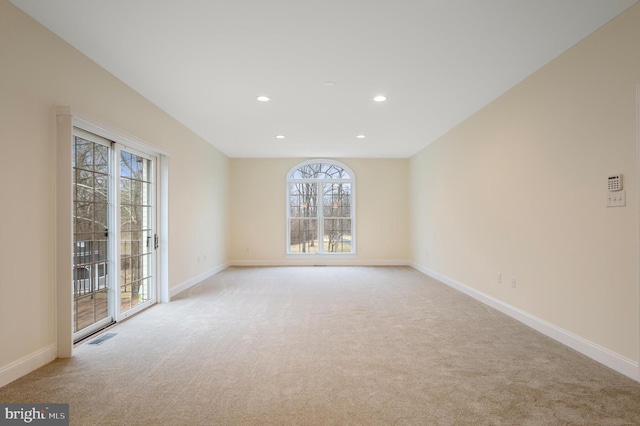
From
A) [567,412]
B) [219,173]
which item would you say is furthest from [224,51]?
[219,173]

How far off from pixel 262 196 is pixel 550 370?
22.6 ft

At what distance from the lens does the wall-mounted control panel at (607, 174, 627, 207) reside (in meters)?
2.54

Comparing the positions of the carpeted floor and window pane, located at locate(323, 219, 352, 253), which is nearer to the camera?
the carpeted floor

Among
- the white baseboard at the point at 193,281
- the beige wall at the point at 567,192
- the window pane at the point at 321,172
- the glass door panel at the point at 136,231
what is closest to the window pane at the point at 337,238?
the window pane at the point at 321,172

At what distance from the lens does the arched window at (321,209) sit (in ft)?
28.2

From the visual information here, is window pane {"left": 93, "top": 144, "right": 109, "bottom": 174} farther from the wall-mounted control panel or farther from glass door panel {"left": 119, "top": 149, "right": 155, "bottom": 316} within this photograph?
the wall-mounted control panel

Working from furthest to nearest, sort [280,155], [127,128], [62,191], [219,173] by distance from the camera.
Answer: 1. [280,155]
2. [219,173]
3. [127,128]
4. [62,191]

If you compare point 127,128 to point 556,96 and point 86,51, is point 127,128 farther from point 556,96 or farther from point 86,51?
point 556,96

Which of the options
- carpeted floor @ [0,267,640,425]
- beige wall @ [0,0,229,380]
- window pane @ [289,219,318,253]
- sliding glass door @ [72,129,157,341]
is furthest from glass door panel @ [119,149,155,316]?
window pane @ [289,219,318,253]

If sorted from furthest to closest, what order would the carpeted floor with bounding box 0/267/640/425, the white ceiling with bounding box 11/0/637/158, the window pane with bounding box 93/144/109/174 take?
the window pane with bounding box 93/144/109/174 → the white ceiling with bounding box 11/0/637/158 → the carpeted floor with bounding box 0/267/640/425

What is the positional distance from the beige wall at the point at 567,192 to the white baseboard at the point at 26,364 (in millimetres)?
4394

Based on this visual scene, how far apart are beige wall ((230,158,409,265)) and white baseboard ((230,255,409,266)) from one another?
25mm

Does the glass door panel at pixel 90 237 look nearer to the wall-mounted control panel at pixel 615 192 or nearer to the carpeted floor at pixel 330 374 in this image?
the carpeted floor at pixel 330 374

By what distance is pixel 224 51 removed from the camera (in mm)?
3062
